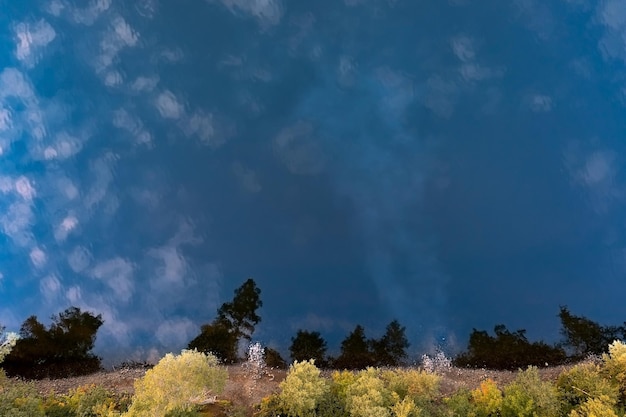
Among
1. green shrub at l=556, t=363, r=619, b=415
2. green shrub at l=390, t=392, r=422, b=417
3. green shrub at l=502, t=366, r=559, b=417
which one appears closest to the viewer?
green shrub at l=390, t=392, r=422, b=417

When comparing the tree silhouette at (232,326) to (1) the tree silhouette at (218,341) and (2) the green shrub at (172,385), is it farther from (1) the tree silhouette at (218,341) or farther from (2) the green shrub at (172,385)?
(2) the green shrub at (172,385)

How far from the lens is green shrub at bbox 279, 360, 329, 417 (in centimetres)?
6944

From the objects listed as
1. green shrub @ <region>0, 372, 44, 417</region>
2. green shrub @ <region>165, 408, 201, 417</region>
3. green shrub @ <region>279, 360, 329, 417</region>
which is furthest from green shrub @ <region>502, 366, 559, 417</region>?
green shrub @ <region>0, 372, 44, 417</region>

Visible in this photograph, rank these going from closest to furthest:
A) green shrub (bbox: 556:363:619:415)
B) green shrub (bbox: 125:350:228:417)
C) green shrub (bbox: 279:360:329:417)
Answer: green shrub (bbox: 125:350:228:417) < green shrub (bbox: 556:363:619:415) < green shrub (bbox: 279:360:329:417)

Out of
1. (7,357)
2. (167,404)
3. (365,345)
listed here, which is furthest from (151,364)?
(365,345)

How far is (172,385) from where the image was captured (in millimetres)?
64312

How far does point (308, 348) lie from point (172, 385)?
44.3m

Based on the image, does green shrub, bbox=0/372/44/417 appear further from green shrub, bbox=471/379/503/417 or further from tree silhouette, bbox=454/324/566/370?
tree silhouette, bbox=454/324/566/370

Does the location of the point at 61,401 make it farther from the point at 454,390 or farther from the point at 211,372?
the point at 454,390

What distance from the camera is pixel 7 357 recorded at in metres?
99.9

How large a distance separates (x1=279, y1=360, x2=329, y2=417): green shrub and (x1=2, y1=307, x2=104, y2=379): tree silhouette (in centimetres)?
5407

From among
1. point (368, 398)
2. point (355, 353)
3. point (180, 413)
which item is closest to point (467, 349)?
point (355, 353)

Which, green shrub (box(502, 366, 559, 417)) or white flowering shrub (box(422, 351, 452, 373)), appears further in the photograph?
white flowering shrub (box(422, 351, 452, 373))

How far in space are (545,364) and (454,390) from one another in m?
25.1
